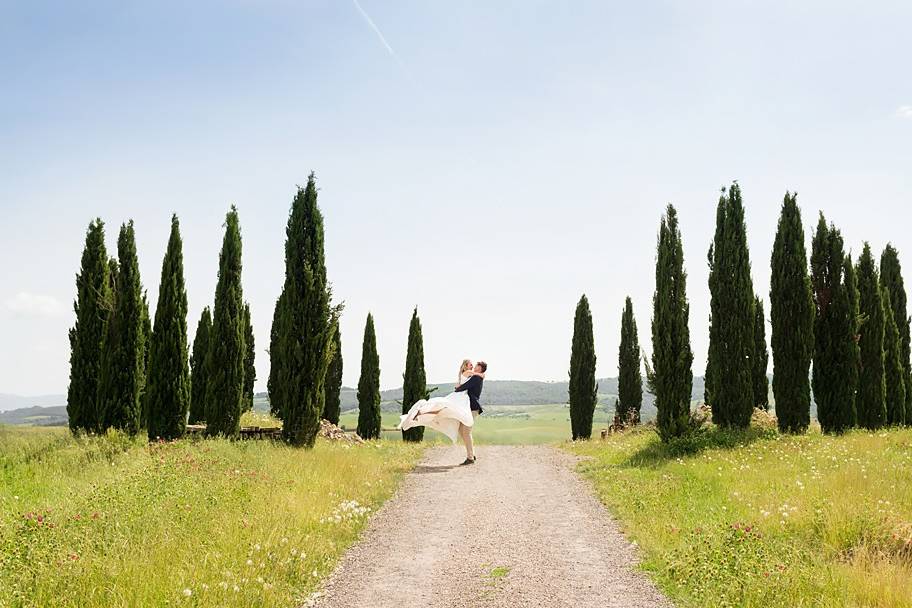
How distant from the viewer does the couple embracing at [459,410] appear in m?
17.6

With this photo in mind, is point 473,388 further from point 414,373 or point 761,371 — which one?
point 761,371

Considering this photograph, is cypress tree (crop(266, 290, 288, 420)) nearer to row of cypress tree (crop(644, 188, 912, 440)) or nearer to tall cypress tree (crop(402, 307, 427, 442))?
tall cypress tree (crop(402, 307, 427, 442))

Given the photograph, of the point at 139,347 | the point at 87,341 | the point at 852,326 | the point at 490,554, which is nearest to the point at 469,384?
the point at 490,554

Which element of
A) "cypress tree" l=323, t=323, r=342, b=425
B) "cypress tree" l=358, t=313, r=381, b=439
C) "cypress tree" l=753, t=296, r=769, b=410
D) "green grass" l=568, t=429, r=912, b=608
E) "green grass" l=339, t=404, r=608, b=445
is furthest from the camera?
"green grass" l=339, t=404, r=608, b=445

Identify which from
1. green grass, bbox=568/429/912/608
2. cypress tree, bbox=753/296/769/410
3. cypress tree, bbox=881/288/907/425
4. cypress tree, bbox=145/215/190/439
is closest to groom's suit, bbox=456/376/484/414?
green grass, bbox=568/429/912/608

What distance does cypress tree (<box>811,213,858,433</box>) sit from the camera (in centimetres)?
2325

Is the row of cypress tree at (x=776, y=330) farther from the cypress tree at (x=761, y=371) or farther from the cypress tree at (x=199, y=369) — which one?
the cypress tree at (x=199, y=369)

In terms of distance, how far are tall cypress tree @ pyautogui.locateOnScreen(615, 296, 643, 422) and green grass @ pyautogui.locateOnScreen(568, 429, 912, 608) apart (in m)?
19.4

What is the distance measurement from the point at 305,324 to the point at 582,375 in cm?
2043

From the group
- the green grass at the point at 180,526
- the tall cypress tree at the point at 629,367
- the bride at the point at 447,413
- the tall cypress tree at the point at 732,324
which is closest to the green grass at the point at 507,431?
the tall cypress tree at the point at 629,367

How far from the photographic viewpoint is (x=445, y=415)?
17.6m

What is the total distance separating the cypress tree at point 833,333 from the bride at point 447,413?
14918mm

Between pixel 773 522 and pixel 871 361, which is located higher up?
pixel 871 361

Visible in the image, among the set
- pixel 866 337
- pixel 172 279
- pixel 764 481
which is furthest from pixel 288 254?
pixel 866 337
